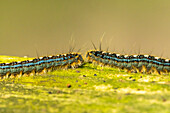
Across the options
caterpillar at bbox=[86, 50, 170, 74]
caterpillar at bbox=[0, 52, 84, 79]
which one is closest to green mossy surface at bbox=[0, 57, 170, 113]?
caterpillar at bbox=[0, 52, 84, 79]

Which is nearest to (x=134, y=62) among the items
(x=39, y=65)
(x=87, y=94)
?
(x=87, y=94)

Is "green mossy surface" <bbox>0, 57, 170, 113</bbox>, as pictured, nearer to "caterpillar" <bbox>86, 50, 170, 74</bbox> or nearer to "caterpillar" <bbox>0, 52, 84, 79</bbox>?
"caterpillar" <bbox>0, 52, 84, 79</bbox>

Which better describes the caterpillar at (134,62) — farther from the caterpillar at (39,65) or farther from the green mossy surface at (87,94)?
the green mossy surface at (87,94)

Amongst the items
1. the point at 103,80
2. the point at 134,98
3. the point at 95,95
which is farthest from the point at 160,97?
the point at 103,80

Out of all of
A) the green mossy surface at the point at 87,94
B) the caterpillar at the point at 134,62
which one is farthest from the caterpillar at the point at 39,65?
the green mossy surface at the point at 87,94

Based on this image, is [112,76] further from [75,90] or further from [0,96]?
[0,96]

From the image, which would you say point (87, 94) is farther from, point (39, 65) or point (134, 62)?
point (39, 65)
